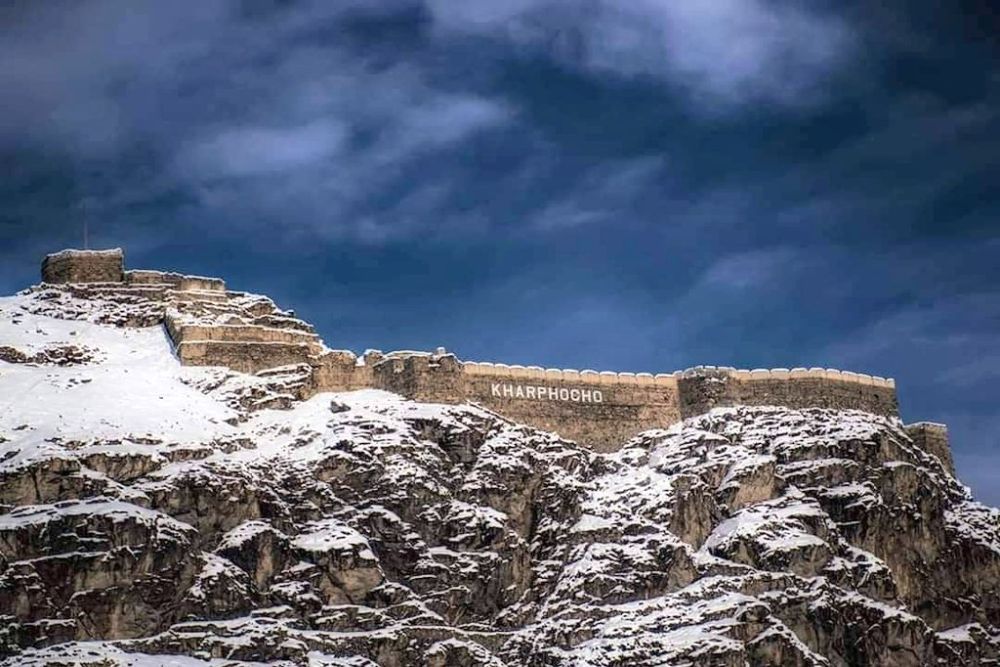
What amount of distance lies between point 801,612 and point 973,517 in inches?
630

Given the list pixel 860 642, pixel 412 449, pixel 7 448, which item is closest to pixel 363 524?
pixel 412 449

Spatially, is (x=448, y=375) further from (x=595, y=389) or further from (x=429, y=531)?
(x=429, y=531)

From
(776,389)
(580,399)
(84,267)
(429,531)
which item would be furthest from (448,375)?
(84,267)

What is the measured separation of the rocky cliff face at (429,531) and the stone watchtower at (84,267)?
7.78ft

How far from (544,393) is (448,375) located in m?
5.29

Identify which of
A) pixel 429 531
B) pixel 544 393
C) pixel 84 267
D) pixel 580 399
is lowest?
pixel 429 531

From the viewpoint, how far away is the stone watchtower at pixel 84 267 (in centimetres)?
8662

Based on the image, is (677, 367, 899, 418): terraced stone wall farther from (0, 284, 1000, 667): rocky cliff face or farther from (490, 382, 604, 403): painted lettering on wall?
(490, 382, 604, 403): painted lettering on wall

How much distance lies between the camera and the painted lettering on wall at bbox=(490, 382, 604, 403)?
82000 mm

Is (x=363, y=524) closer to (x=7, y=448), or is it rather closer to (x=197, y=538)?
(x=197, y=538)

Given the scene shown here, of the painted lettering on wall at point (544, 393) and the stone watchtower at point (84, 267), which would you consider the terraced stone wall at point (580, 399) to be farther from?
the stone watchtower at point (84, 267)

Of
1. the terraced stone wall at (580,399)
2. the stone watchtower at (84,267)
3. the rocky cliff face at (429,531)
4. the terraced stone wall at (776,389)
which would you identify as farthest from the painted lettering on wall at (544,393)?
the stone watchtower at (84,267)

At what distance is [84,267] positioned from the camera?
285ft

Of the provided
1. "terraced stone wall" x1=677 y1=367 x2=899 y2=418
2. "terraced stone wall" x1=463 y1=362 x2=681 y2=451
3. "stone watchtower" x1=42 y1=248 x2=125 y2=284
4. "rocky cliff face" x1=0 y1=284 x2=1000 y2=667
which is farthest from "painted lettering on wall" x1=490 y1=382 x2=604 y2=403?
"stone watchtower" x1=42 y1=248 x2=125 y2=284
